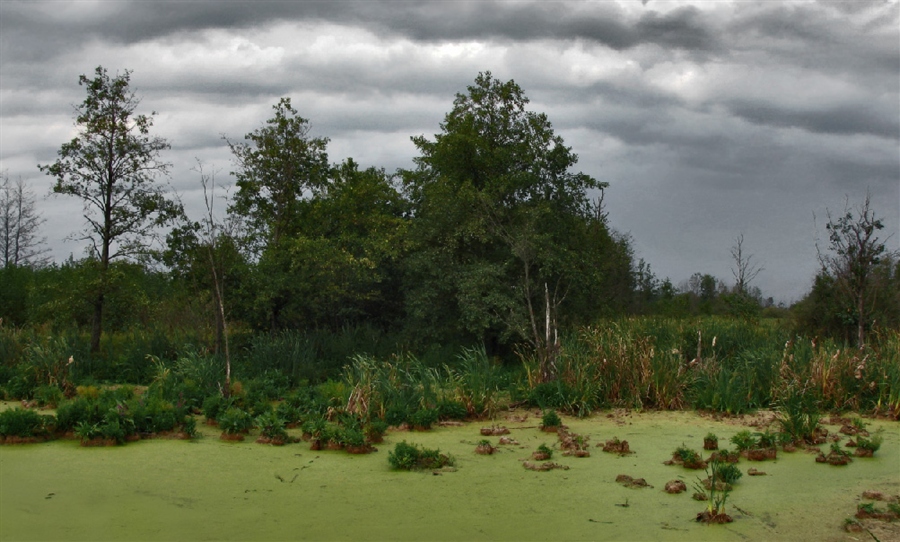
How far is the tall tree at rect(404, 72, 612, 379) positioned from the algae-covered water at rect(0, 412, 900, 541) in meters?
5.42

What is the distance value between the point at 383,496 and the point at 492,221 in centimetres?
813

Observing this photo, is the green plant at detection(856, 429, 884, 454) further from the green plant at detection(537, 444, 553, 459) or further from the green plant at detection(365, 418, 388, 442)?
the green plant at detection(365, 418, 388, 442)

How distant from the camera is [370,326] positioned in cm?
1605

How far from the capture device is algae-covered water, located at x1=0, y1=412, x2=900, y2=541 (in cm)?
571

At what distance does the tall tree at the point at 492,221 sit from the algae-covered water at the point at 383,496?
5.42 meters

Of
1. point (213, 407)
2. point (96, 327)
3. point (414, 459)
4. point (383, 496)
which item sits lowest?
point (383, 496)

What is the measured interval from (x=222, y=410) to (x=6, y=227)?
22016 mm

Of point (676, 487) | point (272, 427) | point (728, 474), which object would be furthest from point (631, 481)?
point (272, 427)

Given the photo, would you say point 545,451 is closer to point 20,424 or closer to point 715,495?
point 715,495

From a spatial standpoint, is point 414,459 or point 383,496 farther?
point 414,459

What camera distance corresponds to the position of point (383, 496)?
6.55 m

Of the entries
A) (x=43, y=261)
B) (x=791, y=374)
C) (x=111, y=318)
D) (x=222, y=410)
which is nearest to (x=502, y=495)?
(x=222, y=410)

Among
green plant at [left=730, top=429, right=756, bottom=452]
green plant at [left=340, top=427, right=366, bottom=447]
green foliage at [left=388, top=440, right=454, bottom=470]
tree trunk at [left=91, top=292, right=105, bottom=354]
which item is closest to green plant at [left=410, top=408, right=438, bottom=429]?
green plant at [left=340, top=427, right=366, bottom=447]

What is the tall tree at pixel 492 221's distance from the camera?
1380cm
